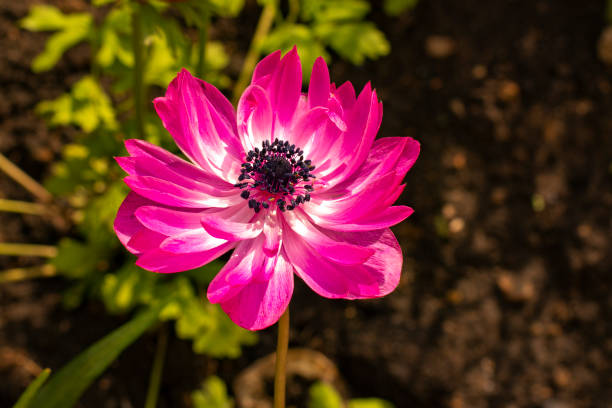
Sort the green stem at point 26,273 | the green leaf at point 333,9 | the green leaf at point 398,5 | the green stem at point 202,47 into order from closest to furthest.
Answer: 1. the green stem at point 202,47
2. the green leaf at point 333,9
3. the green stem at point 26,273
4. the green leaf at point 398,5

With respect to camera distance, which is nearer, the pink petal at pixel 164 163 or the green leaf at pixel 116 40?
the pink petal at pixel 164 163

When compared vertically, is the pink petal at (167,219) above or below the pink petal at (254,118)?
below

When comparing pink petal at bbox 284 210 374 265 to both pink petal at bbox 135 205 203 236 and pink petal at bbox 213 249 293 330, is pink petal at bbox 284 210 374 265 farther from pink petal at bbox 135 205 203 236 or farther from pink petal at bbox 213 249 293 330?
pink petal at bbox 135 205 203 236

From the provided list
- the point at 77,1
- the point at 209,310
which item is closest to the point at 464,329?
the point at 209,310

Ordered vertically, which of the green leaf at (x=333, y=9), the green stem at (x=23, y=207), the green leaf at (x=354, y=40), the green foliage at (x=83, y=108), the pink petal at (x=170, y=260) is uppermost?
the green leaf at (x=333, y=9)

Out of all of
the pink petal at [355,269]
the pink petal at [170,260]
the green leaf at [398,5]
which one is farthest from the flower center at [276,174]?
the green leaf at [398,5]

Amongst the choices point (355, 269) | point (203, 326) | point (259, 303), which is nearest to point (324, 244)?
point (355, 269)

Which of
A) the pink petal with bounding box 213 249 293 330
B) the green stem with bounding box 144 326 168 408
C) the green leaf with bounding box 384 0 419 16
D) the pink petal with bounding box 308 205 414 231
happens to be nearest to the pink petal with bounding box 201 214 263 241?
the pink petal with bounding box 213 249 293 330

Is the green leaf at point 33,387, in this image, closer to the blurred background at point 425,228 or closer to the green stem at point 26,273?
the blurred background at point 425,228

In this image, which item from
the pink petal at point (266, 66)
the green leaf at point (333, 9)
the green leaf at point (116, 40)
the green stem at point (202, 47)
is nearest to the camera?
the pink petal at point (266, 66)
